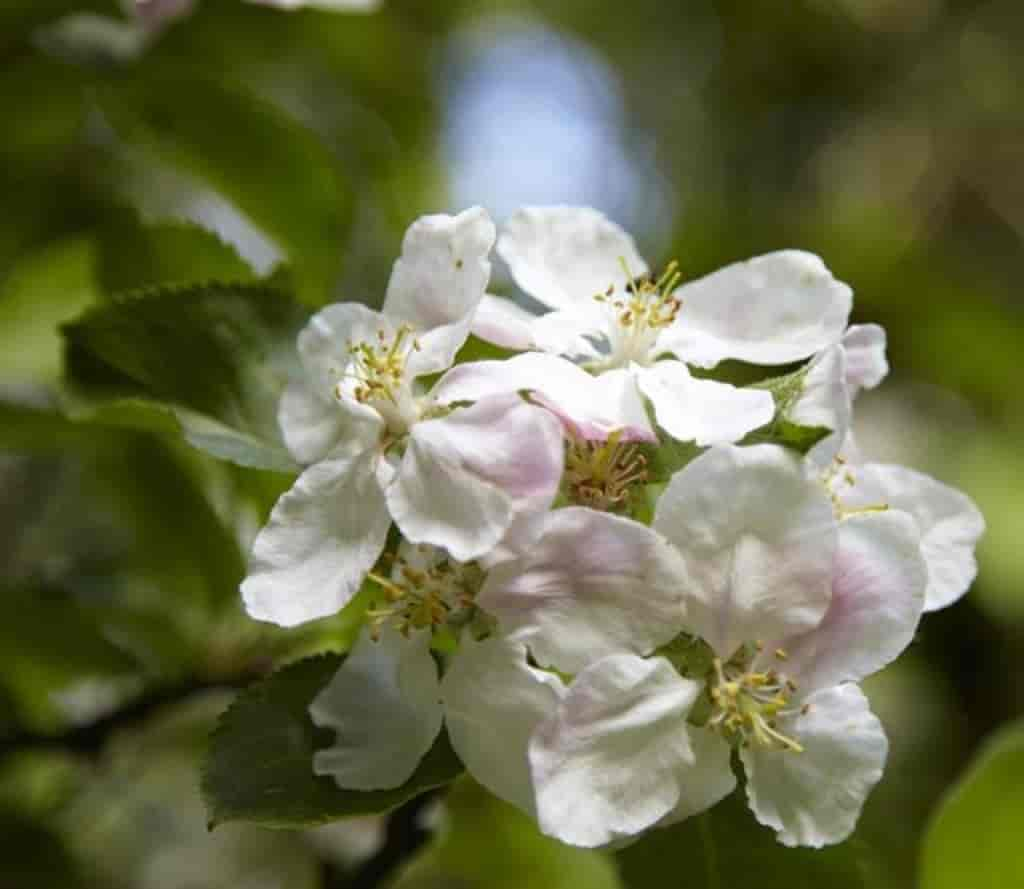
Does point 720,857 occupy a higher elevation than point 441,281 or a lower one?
lower

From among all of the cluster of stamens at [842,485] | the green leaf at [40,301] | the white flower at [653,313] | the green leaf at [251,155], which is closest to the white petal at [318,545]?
the white flower at [653,313]

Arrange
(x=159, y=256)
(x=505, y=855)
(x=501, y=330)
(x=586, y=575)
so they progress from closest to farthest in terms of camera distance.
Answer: (x=586, y=575), (x=501, y=330), (x=159, y=256), (x=505, y=855)

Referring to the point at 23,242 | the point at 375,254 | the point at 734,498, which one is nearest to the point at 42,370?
the point at 23,242

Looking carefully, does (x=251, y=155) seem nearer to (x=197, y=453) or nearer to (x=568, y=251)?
(x=197, y=453)

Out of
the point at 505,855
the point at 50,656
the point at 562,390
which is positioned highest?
the point at 562,390

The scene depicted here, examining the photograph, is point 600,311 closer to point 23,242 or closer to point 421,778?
point 421,778

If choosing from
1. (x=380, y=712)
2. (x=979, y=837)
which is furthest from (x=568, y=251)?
(x=979, y=837)
